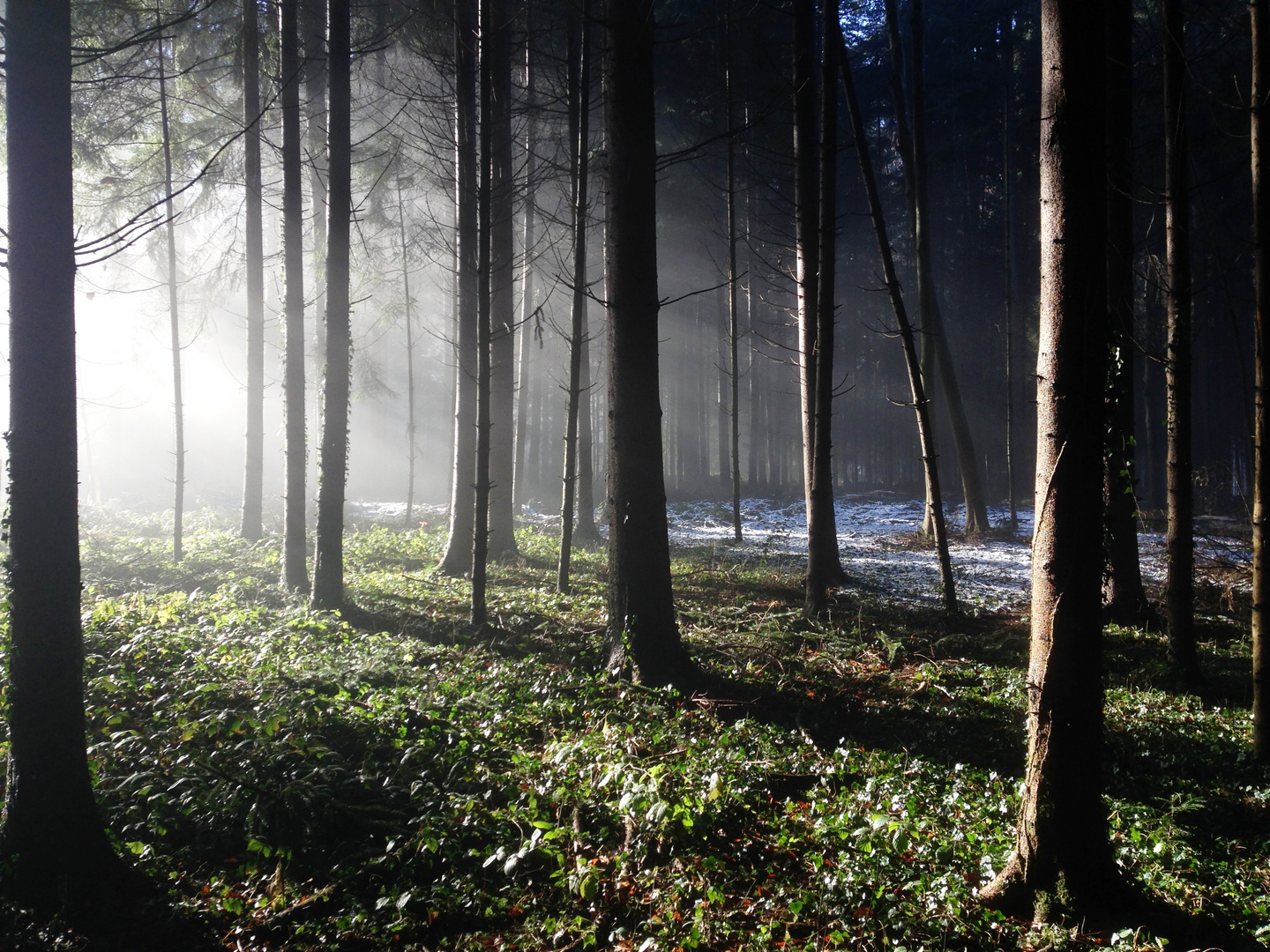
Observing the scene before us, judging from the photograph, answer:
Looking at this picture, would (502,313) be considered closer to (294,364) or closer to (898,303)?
(294,364)

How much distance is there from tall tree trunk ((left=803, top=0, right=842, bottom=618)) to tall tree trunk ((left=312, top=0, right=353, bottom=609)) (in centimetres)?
593

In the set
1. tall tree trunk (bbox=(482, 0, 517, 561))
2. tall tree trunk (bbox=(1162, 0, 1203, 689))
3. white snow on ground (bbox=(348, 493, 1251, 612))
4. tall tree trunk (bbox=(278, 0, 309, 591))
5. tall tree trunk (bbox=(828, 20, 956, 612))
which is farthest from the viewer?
tall tree trunk (bbox=(482, 0, 517, 561))

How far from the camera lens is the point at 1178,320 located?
17.8ft

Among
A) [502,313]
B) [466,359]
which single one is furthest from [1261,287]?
[502,313]

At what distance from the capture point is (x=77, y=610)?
3.59 meters

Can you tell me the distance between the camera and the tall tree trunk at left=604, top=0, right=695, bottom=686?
20.2ft

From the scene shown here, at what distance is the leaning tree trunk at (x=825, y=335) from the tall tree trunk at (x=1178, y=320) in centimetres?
304

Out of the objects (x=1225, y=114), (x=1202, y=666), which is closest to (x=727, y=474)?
(x=1225, y=114)

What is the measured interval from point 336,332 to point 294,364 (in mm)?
1766

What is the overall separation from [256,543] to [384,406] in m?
32.0

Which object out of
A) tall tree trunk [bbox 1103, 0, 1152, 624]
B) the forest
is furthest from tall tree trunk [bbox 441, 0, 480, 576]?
tall tree trunk [bbox 1103, 0, 1152, 624]

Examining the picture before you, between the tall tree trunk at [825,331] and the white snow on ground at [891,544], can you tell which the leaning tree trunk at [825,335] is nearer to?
the tall tree trunk at [825,331]

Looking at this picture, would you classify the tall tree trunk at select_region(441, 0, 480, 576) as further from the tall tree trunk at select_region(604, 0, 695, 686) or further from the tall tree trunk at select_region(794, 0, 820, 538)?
the tall tree trunk at select_region(794, 0, 820, 538)

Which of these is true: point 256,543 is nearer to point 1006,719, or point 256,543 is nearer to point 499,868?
point 499,868
